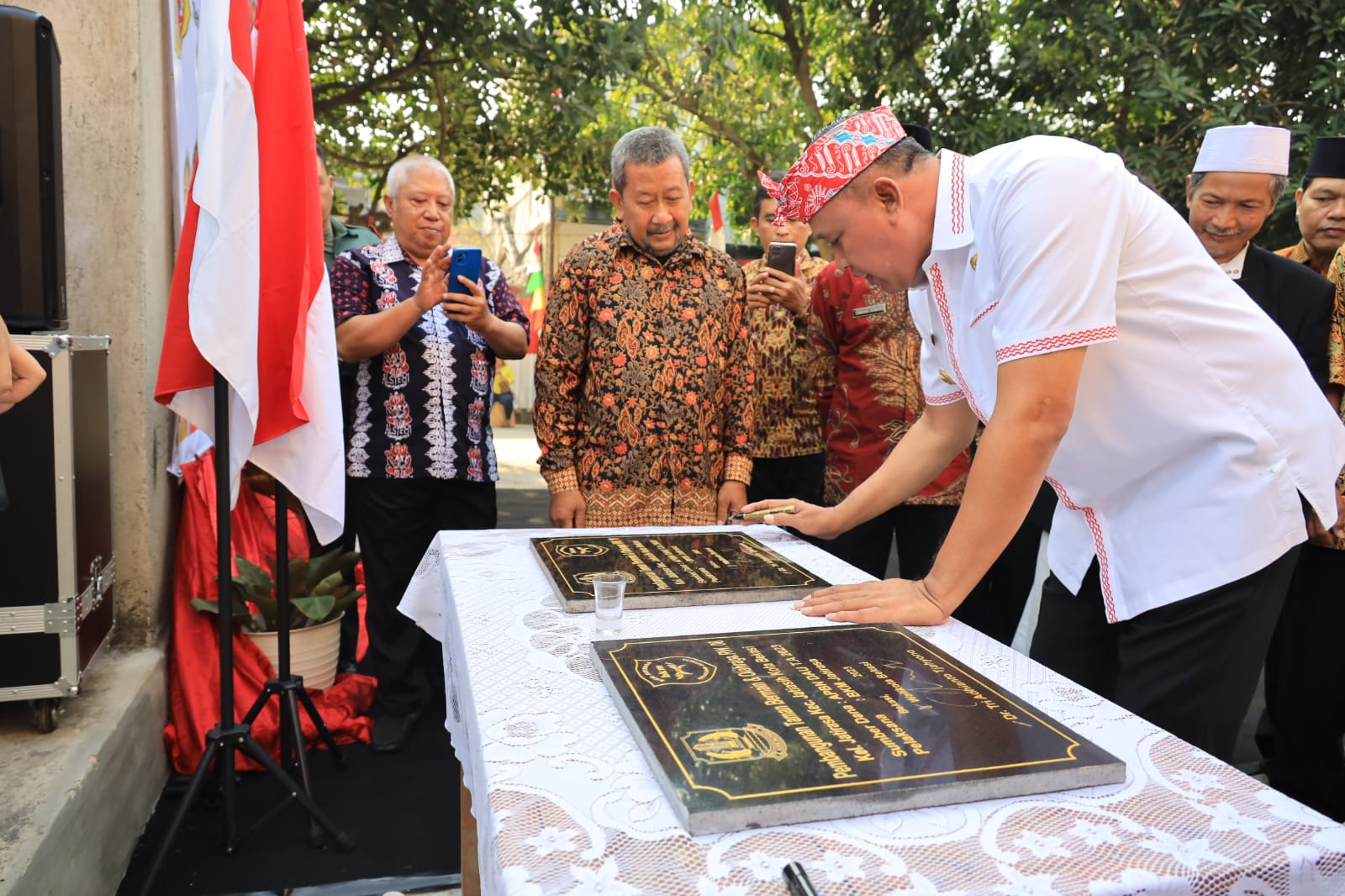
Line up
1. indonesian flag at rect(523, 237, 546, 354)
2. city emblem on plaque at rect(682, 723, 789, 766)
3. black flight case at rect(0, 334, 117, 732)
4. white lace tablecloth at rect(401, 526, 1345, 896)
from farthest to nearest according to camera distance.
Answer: indonesian flag at rect(523, 237, 546, 354) → black flight case at rect(0, 334, 117, 732) → city emblem on plaque at rect(682, 723, 789, 766) → white lace tablecloth at rect(401, 526, 1345, 896)

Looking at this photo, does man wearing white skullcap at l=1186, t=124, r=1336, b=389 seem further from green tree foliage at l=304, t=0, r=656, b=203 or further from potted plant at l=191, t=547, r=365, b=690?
green tree foliage at l=304, t=0, r=656, b=203

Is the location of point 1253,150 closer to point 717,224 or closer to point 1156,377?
point 1156,377

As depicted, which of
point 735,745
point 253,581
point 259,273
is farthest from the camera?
point 253,581

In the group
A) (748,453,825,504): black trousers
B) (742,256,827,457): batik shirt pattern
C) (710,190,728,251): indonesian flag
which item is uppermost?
(710,190,728,251): indonesian flag

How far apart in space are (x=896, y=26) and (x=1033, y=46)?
1151 millimetres

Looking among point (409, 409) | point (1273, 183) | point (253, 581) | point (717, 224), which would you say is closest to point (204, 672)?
point (253, 581)

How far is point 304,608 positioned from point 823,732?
8.14 feet

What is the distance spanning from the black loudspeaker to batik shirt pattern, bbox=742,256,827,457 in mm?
2222

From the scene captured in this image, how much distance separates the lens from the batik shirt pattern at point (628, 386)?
2.86 m

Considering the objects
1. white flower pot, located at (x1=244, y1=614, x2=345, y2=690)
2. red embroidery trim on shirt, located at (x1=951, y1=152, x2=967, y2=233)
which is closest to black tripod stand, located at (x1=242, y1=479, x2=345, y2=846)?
white flower pot, located at (x1=244, y1=614, x2=345, y2=690)

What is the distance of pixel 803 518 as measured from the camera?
80.5 inches

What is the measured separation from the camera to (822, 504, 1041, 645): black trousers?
2922mm

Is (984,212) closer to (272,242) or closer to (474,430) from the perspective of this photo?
(272,242)

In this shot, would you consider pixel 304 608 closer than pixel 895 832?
No
